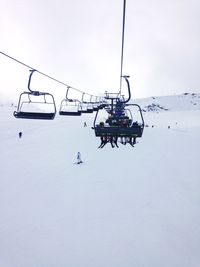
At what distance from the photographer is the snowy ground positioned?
1847 centimetres

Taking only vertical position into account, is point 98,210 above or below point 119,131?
below

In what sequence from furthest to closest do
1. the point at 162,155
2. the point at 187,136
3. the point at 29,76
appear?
the point at 187,136 < the point at 162,155 < the point at 29,76

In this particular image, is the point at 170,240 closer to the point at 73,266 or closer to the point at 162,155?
the point at 73,266

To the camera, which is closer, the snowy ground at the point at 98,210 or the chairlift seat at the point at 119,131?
the chairlift seat at the point at 119,131

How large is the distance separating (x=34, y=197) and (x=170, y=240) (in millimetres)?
12558

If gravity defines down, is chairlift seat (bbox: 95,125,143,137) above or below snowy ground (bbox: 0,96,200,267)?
above

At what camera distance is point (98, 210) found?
22562 millimetres

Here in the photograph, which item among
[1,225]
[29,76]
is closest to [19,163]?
[1,225]

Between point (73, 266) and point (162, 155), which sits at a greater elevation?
point (162, 155)

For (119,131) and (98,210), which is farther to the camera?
(98,210)

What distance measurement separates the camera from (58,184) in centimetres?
2653

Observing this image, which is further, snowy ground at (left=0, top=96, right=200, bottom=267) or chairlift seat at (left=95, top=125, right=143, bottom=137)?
snowy ground at (left=0, top=96, right=200, bottom=267)

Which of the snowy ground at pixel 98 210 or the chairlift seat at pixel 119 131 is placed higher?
the chairlift seat at pixel 119 131

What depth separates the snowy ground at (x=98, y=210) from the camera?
1847 centimetres
